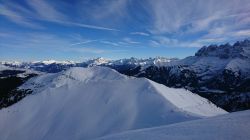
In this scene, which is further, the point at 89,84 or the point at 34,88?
the point at 34,88

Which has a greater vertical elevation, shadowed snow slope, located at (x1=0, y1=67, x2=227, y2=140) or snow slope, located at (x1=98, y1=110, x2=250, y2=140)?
snow slope, located at (x1=98, y1=110, x2=250, y2=140)

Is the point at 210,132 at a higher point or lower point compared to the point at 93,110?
higher

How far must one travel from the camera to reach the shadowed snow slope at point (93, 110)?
5084 centimetres

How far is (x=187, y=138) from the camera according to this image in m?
15.6

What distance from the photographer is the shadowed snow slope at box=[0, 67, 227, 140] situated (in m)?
50.8

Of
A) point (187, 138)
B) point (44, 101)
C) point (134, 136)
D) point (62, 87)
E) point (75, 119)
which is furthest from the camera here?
point (62, 87)

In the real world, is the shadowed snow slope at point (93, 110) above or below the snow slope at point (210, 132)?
below

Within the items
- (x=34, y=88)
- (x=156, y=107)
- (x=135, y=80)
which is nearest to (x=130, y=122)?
(x=156, y=107)

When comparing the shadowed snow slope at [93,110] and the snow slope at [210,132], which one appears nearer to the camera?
the snow slope at [210,132]

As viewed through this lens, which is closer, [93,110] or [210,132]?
[210,132]

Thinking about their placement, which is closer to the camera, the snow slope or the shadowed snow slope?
the snow slope

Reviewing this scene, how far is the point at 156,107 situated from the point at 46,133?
25454mm

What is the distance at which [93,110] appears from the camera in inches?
2443

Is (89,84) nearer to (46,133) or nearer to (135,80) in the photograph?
(135,80)
